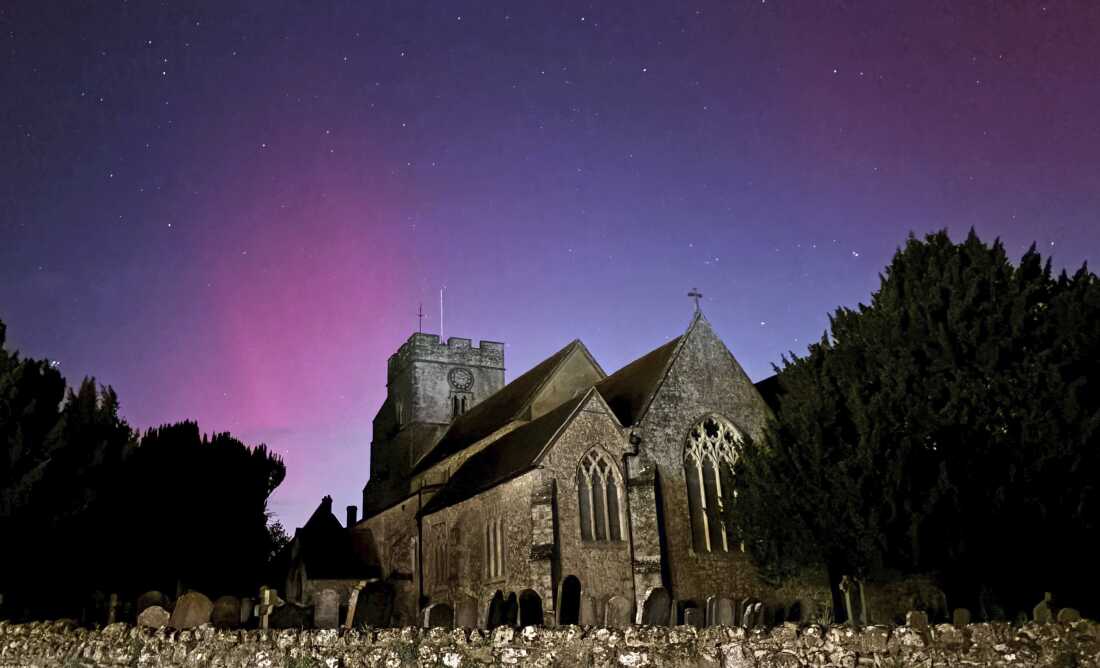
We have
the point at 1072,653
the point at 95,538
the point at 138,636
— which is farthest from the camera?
the point at 95,538

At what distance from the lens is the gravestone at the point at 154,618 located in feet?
Answer: 34.6

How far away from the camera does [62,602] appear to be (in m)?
22.3

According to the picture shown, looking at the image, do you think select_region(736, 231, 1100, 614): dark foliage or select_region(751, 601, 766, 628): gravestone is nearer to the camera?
select_region(751, 601, 766, 628): gravestone

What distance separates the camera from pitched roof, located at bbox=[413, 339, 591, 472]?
32.7 m

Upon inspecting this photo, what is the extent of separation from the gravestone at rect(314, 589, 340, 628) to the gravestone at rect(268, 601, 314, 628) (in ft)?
0.81

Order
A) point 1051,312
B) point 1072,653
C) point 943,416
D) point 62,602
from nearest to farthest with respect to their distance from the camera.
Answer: point 1072,653 < point 943,416 < point 1051,312 < point 62,602

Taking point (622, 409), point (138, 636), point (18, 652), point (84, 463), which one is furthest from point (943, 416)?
point (84, 463)

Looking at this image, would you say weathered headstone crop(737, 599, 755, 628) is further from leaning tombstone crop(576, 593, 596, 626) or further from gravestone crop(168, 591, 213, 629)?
gravestone crop(168, 591, 213, 629)

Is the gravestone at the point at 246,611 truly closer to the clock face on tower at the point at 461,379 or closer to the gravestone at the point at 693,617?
the gravestone at the point at 693,617

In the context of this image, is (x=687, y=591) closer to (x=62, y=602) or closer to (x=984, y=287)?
(x=984, y=287)

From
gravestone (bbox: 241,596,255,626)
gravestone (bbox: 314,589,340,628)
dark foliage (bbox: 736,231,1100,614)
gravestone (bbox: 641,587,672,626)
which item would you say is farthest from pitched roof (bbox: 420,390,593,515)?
gravestone (bbox: 641,587,672,626)

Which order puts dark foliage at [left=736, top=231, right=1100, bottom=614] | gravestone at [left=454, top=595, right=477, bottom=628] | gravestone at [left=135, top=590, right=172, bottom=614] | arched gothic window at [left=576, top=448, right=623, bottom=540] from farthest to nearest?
arched gothic window at [left=576, top=448, right=623, bottom=540], dark foliage at [left=736, top=231, right=1100, bottom=614], gravestone at [left=135, top=590, right=172, bottom=614], gravestone at [left=454, top=595, right=477, bottom=628]

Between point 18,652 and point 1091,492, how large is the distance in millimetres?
19823

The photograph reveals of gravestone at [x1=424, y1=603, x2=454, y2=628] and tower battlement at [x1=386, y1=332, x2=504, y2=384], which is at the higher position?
tower battlement at [x1=386, y1=332, x2=504, y2=384]
